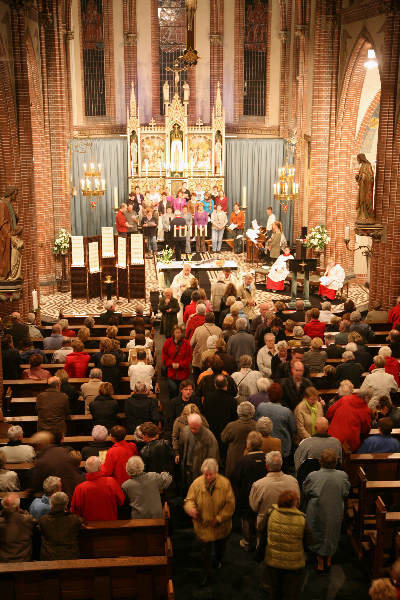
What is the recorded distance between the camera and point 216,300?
13531mm

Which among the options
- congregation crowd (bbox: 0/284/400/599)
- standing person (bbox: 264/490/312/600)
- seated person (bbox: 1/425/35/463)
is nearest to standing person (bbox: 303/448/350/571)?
congregation crowd (bbox: 0/284/400/599)

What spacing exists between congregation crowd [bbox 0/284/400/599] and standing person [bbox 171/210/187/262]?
10050 millimetres

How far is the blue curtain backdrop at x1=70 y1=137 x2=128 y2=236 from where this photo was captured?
2645 cm

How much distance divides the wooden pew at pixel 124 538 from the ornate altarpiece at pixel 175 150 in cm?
2033

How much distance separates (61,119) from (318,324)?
1091cm

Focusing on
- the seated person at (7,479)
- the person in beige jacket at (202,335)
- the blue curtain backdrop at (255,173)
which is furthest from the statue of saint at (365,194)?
the blue curtain backdrop at (255,173)

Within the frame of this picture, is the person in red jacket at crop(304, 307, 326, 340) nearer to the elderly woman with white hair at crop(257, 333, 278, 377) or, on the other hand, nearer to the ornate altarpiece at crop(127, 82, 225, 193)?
the elderly woman with white hair at crop(257, 333, 278, 377)

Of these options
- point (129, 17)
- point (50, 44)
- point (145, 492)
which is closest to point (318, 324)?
point (145, 492)

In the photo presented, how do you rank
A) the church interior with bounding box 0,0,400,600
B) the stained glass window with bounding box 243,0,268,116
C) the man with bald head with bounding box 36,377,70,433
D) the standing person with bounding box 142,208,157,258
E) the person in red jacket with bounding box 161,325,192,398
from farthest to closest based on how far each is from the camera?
the stained glass window with bounding box 243,0,268,116 → the standing person with bounding box 142,208,157,258 → the person in red jacket with bounding box 161,325,192,398 → the man with bald head with bounding box 36,377,70,433 → the church interior with bounding box 0,0,400,600

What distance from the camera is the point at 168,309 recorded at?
40.3 ft

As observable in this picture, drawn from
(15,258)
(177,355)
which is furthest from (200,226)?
(177,355)

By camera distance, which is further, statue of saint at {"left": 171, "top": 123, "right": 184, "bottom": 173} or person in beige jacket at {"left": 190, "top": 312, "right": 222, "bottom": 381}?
statue of saint at {"left": 171, "top": 123, "right": 184, "bottom": 173}

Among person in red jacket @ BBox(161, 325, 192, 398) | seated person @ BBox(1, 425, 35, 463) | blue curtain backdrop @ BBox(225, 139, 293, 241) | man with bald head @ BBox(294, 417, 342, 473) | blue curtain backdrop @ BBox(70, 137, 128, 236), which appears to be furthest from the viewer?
blue curtain backdrop @ BBox(225, 139, 293, 241)

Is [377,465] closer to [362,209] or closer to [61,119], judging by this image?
[362,209]
